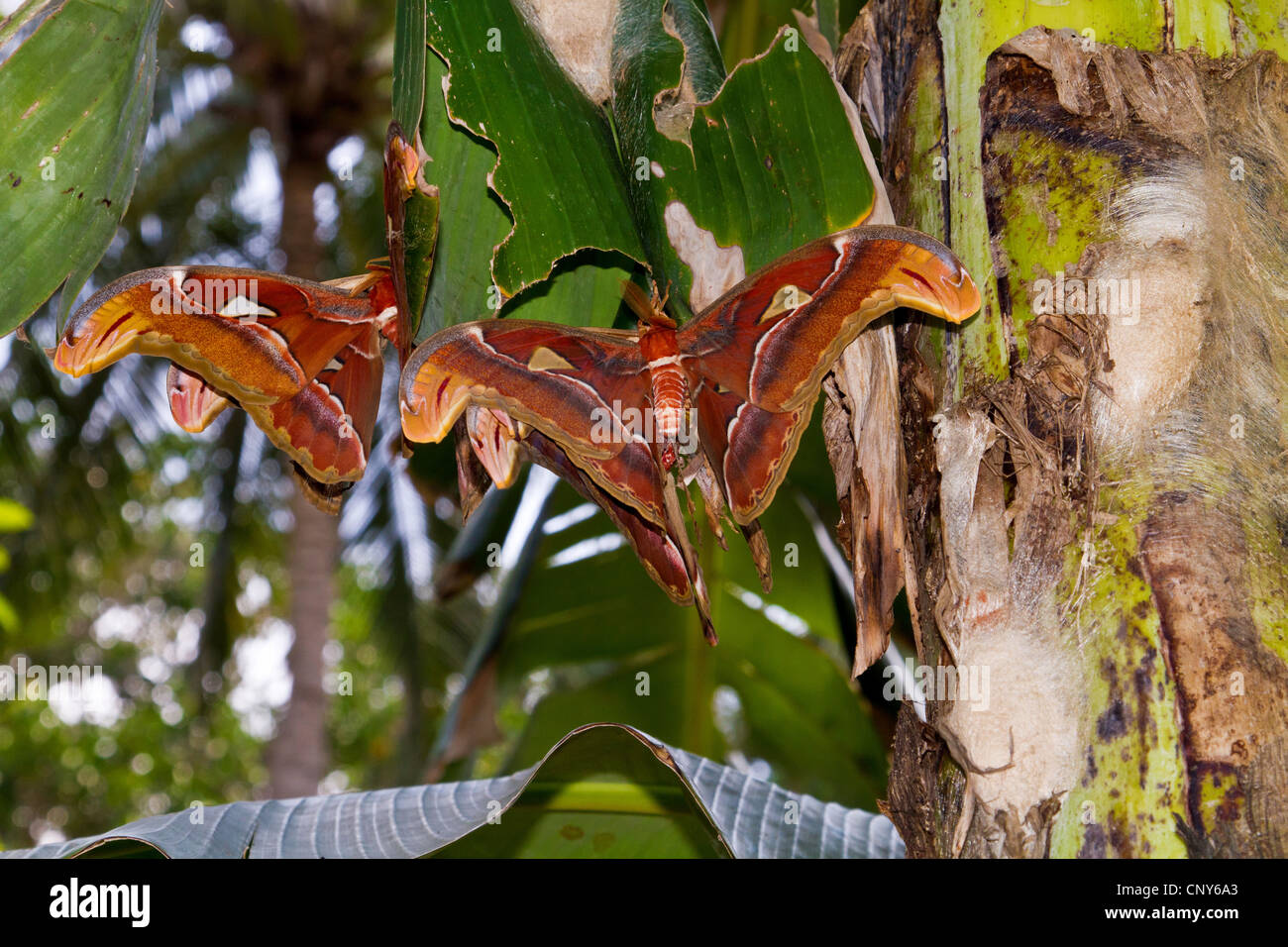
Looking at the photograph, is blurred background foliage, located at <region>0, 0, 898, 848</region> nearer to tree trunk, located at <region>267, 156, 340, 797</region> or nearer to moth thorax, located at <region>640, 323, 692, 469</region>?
tree trunk, located at <region>267, 156, 340, 797</region>

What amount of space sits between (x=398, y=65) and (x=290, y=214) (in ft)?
18.4

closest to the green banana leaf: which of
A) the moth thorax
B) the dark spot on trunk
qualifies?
the moth thorax

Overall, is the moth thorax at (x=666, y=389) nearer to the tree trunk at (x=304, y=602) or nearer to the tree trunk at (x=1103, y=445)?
the tree trunk at (x=1103, y=445)

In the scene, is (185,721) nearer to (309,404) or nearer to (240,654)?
(240,654)

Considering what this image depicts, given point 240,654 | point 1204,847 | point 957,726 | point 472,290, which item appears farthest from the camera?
point 240,654

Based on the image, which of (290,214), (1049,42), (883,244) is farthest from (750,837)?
(290,214)

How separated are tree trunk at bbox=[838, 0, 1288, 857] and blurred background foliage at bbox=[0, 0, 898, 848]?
31.6 inches

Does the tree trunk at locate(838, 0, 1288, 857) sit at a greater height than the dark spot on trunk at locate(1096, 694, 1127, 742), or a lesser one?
greater

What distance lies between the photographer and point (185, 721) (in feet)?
35.1

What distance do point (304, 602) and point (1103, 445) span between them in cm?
570

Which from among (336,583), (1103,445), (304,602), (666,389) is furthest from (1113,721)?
(336,583)

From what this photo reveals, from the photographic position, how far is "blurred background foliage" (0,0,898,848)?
257 cm

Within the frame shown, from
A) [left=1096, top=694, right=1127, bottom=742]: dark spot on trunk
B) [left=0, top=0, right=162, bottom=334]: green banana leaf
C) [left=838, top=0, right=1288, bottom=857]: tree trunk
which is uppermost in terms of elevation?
[left=0, top=0, right=162, bottom=334]: green banana leaf

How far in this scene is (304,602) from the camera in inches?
239
